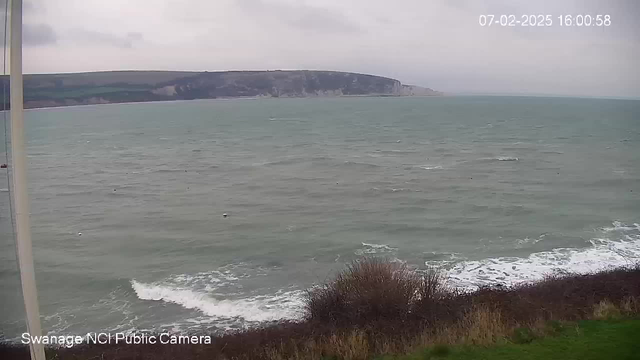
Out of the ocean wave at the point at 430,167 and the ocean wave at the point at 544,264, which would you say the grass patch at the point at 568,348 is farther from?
the ocean wave at the point at 430,167

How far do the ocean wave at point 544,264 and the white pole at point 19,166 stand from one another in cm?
1269

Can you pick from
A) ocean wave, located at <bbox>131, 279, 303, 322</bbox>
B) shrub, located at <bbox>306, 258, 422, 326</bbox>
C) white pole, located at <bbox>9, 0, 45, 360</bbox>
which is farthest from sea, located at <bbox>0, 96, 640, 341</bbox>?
shrub, located at <bbox>306, 258, 422, 326</bbox>

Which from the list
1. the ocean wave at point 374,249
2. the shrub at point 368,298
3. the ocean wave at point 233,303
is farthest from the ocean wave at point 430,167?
the shrub at point 368,298

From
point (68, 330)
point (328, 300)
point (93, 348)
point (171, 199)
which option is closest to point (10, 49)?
point (93, 348)

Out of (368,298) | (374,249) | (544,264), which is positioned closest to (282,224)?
(374,249)

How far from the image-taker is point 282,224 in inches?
941

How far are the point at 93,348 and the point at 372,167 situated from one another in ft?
107

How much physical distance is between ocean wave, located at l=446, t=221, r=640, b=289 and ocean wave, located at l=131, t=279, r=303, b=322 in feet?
15.9

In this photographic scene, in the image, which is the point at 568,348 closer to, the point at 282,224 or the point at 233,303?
the point at 233,303

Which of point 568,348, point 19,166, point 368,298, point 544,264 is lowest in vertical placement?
point 544,264

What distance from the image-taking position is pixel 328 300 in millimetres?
10758

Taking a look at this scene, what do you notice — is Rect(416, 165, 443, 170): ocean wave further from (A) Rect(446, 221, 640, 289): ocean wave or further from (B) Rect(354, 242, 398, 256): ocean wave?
(B) Rect(354, 242, 398, 256): ocean wave

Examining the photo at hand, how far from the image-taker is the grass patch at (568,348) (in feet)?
22.0

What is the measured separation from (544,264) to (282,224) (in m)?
11.2
